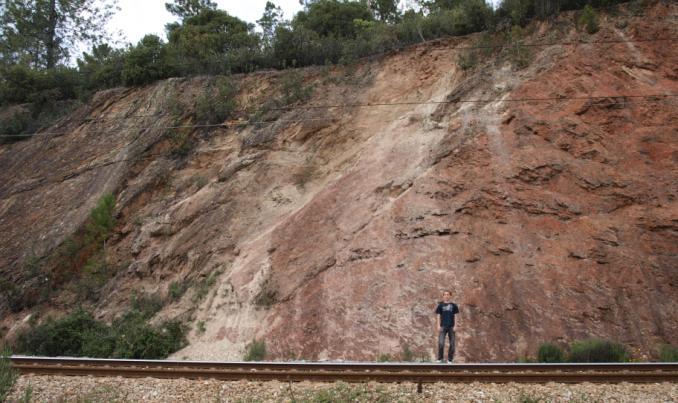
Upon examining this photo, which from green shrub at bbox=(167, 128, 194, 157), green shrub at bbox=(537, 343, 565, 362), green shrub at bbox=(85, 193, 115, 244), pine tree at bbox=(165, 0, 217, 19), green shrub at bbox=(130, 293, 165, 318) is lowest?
green shrub at bbox=(537, 343, 565, 362)

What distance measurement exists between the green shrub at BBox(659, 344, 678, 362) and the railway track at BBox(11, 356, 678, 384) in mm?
1590

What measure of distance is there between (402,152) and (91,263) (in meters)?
10.7

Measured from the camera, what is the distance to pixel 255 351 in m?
12.6

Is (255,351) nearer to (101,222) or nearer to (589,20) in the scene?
(101,222)

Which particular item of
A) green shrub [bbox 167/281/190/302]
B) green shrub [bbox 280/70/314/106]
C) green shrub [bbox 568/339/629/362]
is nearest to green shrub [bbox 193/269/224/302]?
green shrub [bbox 167/281/190/302]

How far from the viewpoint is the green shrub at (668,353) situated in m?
10.3

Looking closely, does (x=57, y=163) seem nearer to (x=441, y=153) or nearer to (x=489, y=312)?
(x=441, y=153)

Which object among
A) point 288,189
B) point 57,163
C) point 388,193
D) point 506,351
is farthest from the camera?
point 57,163

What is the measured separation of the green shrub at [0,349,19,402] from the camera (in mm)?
7811

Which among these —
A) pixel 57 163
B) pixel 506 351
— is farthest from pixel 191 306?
pixel 57 163

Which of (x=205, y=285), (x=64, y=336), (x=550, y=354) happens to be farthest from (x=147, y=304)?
(x=550, y=354)

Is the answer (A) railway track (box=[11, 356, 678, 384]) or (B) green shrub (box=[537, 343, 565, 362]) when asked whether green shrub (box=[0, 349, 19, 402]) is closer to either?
(A) railway track (box=[11, 356, 678, 384])

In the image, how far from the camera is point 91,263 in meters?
19.0

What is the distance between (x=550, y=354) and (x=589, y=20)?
1077 cm
